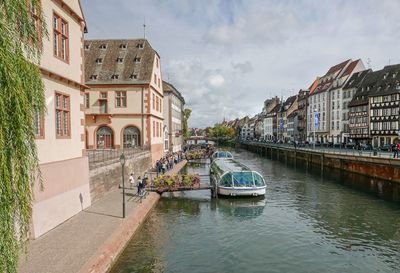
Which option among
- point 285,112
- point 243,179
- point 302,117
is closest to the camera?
point 243,179

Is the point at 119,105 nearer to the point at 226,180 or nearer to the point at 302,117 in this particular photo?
the point at 226,180

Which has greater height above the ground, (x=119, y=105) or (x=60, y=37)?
(x=60, y=37)

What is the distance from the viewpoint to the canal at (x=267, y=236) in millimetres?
13883

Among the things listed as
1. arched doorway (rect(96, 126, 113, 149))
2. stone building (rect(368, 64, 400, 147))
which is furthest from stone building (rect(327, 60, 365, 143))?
arched doorway (rect(96, 126, 113, 149))

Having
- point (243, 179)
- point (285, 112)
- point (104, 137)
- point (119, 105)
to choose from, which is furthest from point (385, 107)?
point (285, 112)

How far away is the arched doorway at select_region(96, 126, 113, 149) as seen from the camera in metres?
40.1

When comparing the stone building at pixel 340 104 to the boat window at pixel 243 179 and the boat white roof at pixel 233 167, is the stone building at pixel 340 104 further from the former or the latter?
the boat window at pixel 243 179

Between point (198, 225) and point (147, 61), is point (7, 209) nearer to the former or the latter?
point (198, 225)

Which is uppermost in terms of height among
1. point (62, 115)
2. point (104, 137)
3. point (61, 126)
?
point (62, 115)

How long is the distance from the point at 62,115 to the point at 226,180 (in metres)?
14.6

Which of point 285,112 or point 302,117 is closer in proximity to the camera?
point 302,117

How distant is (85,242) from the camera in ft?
43.2

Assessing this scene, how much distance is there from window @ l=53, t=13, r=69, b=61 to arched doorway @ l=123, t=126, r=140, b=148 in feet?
75.6

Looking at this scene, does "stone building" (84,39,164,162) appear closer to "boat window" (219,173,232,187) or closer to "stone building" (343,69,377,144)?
"boat window" (219,173,232,187)
